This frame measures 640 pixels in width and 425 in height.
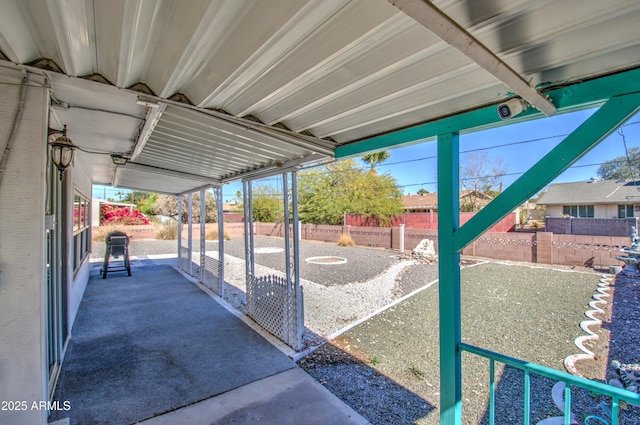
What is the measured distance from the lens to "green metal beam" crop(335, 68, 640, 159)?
1.32 m

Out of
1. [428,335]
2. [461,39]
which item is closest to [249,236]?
[428,335]

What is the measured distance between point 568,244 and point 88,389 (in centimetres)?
1235

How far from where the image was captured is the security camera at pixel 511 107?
1.56m

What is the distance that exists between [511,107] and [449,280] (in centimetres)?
109

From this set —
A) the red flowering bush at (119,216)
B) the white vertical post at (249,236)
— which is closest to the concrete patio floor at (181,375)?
the white vertical post at (249,236)

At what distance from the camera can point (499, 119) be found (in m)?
1.72

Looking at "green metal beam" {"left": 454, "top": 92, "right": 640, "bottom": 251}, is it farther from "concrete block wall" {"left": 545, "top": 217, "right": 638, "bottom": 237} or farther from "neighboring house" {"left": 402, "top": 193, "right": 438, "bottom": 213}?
"neighboring house" {"left": 402, "top": 193, "right": 438, "bottom": 213}

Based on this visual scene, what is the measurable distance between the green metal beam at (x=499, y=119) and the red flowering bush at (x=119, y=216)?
20.1 meters

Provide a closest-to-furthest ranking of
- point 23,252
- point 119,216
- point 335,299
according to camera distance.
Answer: point 23,252, point 335,299, point 119,216

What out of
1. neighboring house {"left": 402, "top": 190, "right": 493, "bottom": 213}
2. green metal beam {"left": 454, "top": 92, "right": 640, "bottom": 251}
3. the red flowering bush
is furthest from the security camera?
the red flowering bush

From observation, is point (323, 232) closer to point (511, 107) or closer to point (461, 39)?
point (511, 107)

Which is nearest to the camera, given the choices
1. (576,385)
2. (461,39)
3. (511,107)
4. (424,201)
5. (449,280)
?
(461,39)

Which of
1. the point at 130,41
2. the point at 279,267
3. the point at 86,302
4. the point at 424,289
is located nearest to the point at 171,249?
the point at 279,267

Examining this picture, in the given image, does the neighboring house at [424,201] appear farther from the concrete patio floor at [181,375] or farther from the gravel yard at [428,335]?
the concrete patio floor at [181,375]
